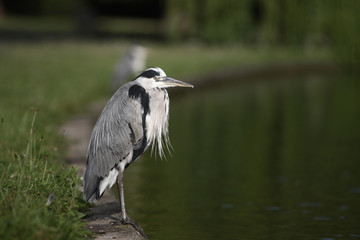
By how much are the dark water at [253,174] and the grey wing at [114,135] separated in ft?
3.46

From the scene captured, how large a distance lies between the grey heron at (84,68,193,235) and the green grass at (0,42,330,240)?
280mm

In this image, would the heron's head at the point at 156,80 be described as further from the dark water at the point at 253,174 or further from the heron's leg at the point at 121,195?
the dark water at the point at 253,174

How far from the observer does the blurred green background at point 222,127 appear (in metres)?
7.43

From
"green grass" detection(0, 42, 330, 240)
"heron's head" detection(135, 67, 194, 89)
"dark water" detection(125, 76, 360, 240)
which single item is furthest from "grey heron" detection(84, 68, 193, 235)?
"dark water" detection(125, 76, 360, 240)

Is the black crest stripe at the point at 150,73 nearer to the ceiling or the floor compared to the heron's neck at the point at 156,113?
nearer to the ceiling

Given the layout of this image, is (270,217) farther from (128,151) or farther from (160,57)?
(160,57)

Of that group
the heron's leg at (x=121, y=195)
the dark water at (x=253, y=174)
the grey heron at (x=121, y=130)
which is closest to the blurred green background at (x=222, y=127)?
the dark water at (x=253, y=174)

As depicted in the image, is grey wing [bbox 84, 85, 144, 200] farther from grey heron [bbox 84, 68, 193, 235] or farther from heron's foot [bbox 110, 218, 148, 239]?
heron's foot [bbox 110, 218, 148, 239]

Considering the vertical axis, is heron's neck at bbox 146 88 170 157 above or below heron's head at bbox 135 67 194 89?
below

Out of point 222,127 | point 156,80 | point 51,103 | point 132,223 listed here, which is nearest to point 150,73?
Result: point 156,80

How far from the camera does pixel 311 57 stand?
92.3ft

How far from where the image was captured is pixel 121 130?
6.69 metres

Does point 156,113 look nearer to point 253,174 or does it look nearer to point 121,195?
point 121,195

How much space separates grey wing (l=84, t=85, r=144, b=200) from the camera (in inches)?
263
